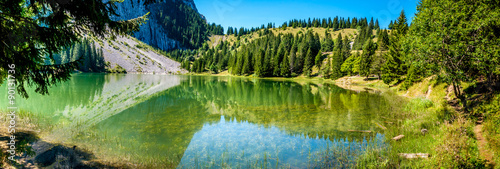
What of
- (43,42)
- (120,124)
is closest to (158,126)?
(120,124)

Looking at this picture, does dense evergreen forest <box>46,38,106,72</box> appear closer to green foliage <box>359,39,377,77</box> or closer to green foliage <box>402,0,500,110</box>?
green foliage <box>359,39,377,77</box>

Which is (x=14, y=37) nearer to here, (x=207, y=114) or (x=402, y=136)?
(x=207, y=114)


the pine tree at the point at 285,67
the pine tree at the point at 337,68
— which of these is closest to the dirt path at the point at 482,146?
the pine tree at the point at 337,68

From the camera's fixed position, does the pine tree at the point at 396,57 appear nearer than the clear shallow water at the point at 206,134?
No

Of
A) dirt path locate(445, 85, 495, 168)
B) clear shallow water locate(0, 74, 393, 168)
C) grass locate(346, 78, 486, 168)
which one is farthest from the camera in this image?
clear shallow water locate(0, 74, 393, 168)

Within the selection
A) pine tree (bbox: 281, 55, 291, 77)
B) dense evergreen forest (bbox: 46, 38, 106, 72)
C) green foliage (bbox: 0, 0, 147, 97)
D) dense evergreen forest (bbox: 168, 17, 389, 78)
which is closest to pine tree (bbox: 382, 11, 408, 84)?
dense evergreen forest (bbox: 168, 17, 389, 78)

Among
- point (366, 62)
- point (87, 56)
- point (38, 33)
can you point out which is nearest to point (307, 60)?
point (366, 62)

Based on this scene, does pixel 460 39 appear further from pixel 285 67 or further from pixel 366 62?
pixel 285 67

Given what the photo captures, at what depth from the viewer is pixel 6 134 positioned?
9.04 m

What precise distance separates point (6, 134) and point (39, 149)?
207cm

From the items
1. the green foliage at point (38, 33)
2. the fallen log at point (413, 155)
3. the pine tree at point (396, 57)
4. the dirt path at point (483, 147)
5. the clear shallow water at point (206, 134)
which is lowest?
the clear shallow water at point (206, 134)

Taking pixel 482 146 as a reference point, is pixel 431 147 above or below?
below

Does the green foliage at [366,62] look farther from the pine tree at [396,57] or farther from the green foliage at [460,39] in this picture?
the green foliage at [460,39]

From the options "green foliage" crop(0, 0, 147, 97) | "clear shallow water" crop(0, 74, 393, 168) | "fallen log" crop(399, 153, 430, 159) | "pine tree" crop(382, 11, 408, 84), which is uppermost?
"pine tree" crop(382, 11, 408, 84)
